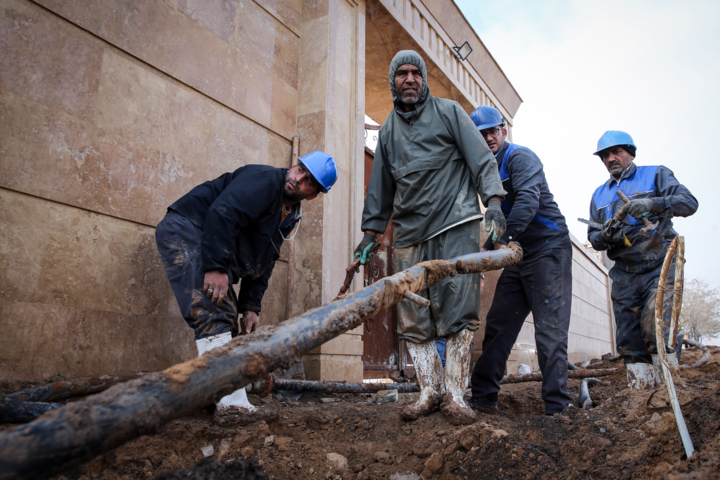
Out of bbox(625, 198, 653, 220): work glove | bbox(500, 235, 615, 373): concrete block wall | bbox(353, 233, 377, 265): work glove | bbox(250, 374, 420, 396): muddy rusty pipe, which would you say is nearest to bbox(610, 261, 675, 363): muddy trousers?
bbox(625, 198, 653, 220): work glove

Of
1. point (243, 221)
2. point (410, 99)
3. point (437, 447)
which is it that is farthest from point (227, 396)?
point (410, 99)

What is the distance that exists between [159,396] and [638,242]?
3187 millimetres

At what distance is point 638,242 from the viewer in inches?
126

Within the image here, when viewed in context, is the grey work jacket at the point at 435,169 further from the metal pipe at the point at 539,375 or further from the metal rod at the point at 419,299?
the metal pipe at the point at 539,375

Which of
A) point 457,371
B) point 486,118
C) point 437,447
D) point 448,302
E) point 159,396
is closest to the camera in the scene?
point 159,396

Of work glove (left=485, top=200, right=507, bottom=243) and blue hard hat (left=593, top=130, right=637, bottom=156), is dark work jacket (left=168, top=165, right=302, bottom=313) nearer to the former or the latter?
work glove (left=485, top=200, right=507, bottom=243)

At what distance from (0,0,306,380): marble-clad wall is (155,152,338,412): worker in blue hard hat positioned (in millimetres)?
453

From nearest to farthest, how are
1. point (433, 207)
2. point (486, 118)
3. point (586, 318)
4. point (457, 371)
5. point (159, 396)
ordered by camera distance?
point (159, 396) < point (457, 371) < point (433, 207) < point (486, 118) < point (586, 318)

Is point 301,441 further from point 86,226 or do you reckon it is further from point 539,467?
point 86,226

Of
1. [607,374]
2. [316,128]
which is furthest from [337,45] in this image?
[607,374]

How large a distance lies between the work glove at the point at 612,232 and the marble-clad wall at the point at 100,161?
273 cm

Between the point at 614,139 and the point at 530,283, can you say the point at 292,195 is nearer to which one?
the point at 530,283

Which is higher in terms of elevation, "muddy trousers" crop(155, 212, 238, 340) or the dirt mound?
"muddy trousers" crop(155, 212, 238, 340)

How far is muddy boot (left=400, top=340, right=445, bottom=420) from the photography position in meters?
2.43
